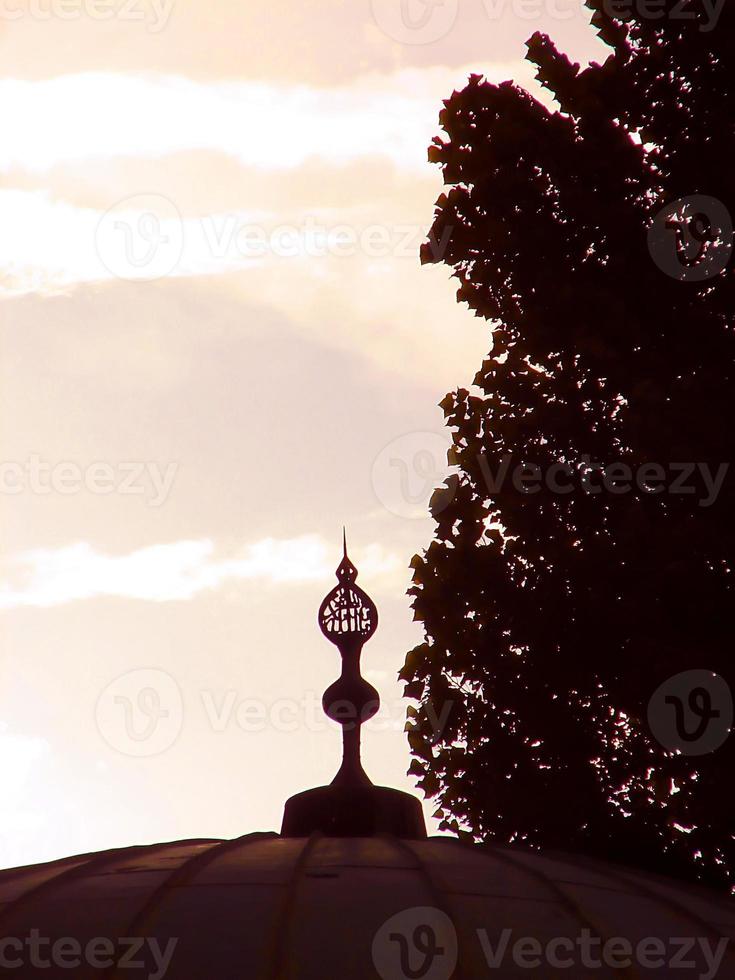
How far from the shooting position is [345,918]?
802cm

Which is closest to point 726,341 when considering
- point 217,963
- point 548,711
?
point 548,711

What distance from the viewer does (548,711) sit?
14.3 metres

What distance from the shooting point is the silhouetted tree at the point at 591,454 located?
1352 cm

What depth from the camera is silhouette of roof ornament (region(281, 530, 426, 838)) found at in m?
11.0
